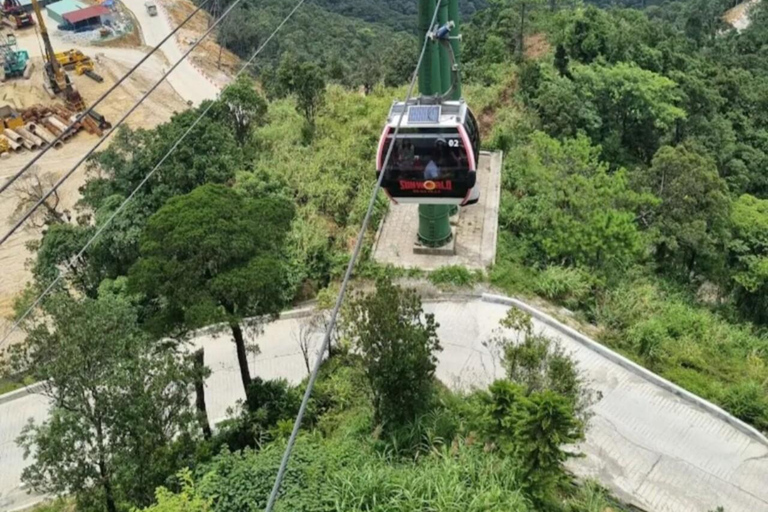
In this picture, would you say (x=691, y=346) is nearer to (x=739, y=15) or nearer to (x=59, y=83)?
(x=59, y=83)

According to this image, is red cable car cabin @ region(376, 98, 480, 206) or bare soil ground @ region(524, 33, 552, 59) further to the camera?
bare soil ground @ region(524, 33, 552, 59)

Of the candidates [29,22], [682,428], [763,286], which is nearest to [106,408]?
[682,428]

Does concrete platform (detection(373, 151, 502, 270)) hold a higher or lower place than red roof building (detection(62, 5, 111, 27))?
higher

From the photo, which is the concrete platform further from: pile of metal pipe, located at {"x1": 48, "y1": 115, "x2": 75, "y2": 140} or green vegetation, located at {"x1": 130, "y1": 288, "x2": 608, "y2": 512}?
pile of metal pipe, located at {"x1": 48, "y1": 115, "x2": 75, "y2": 140}

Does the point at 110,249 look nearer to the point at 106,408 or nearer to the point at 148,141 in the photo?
the point at 148,141

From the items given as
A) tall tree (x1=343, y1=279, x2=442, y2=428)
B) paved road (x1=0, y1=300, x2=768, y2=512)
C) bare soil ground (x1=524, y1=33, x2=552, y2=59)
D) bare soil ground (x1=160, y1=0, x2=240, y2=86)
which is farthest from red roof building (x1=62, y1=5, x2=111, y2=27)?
tall tree (x1=343, y1=279, x2=442, y2=428)

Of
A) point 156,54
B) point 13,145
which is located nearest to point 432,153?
point 13,145
